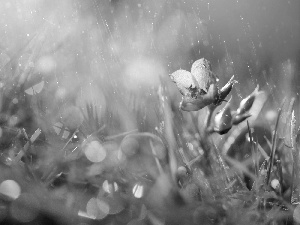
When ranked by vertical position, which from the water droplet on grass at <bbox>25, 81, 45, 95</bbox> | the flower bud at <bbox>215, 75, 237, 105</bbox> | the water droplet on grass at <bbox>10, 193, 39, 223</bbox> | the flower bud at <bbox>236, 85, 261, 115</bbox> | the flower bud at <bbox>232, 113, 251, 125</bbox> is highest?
the water droplet on grass at <bbox>25, 81, 45, 95</bbox>

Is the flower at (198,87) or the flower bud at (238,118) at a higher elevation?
the flower at (198,87)

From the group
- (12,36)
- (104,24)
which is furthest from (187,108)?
(104,24)

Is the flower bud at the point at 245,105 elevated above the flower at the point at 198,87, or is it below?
below

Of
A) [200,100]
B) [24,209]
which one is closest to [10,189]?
[24,209]

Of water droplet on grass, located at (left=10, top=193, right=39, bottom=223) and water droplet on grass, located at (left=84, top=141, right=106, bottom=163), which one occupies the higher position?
water droplet on grass, located at (left=84, top=141, right=106, bottom=163)

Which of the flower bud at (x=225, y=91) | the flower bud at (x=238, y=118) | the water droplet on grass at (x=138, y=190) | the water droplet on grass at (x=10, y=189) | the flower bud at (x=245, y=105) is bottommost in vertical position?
A: the water droplet on grass at (x=138, y=190)

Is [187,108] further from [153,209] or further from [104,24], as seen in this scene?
[104,24]

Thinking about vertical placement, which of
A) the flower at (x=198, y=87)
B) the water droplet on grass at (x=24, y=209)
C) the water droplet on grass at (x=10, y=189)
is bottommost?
the water droplet on grass at (x=24, y=209)

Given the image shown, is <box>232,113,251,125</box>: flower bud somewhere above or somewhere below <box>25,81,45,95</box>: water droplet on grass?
below

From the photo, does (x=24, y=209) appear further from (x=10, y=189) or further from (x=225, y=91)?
(x=225, y=91)
